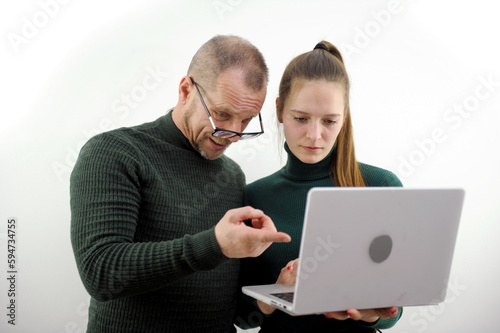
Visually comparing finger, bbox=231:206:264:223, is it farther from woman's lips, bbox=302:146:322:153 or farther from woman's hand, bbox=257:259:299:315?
woman's lips, bbox=302:146:322:153

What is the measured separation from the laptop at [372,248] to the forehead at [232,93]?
59cm

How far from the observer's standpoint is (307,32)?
2279 millimetres

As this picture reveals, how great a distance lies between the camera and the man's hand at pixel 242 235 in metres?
1.04

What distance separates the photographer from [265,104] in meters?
2.26

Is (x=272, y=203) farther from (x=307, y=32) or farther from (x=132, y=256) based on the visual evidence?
(x=307, y=32)

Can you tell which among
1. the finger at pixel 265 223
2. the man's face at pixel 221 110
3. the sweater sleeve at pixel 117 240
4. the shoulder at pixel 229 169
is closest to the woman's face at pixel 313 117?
the man's face at pixel 221 110

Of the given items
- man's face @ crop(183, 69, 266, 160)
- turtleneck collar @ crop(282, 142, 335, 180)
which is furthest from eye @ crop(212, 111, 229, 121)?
turtleneck collar @ crop(282, 142, 335, 180)

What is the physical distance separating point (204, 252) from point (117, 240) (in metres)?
0.28

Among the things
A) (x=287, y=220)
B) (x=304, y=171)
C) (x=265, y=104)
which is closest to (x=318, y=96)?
(x=304, y=171)

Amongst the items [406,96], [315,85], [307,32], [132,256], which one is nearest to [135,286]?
[132,256]

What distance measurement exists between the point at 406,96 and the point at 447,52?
1.03ft

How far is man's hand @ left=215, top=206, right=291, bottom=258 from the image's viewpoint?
3.42 feet

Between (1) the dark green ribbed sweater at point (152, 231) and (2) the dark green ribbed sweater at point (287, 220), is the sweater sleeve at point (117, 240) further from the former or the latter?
(2) the dark green ribbed sweater at point (287, 220)

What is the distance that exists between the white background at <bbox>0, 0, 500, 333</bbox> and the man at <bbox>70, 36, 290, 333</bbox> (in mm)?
600
